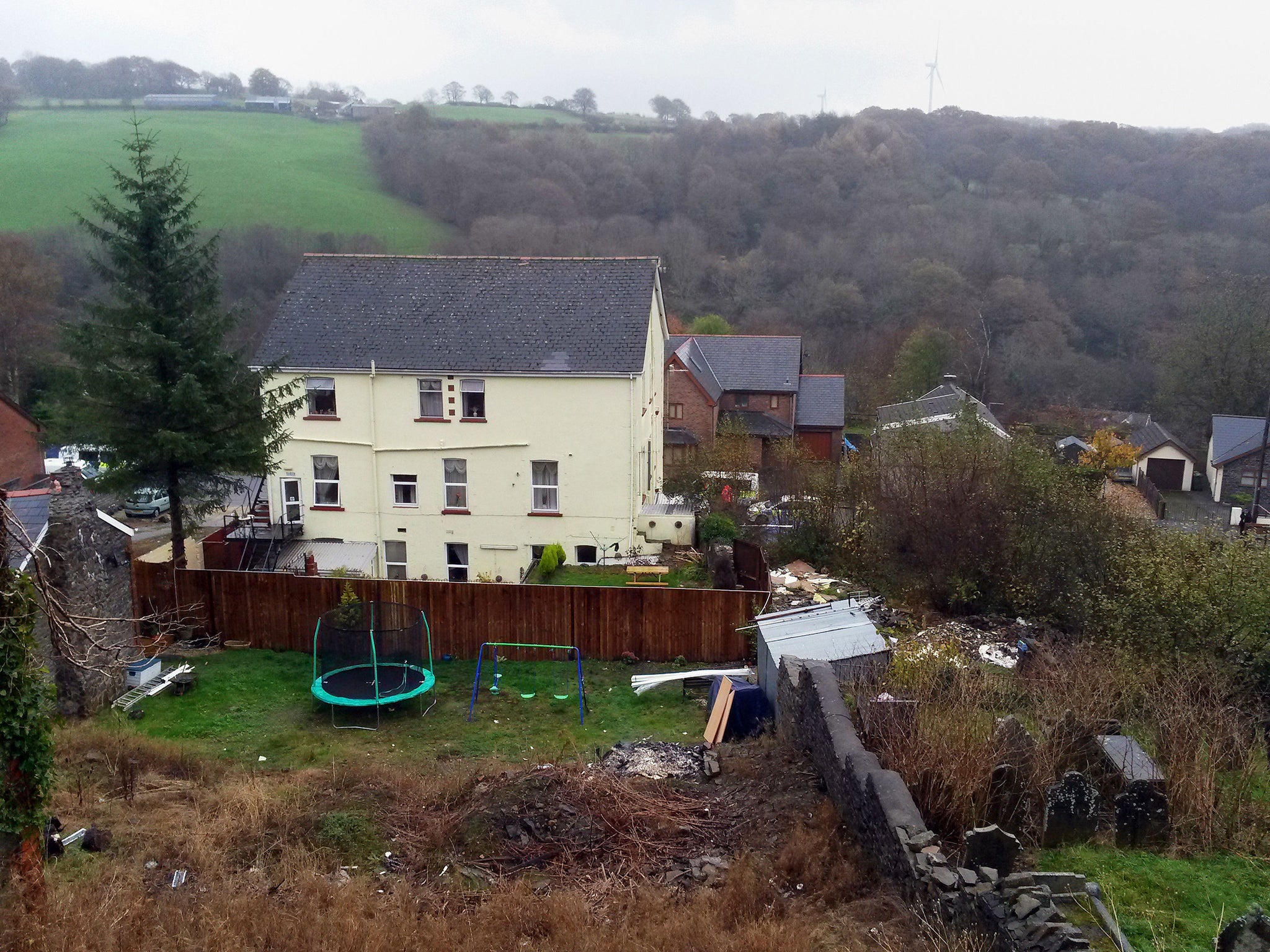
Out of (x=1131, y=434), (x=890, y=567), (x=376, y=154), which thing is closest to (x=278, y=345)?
(x=890, y=567)

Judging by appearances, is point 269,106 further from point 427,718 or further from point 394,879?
point 394,879

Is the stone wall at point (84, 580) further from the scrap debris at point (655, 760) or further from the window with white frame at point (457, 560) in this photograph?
the window with white frame at point (457, 560)

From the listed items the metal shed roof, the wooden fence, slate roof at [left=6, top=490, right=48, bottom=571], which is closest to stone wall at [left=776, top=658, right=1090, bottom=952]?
the metal shed roof

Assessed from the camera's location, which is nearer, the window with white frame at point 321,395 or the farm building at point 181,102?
the window with white frame at point 321,395

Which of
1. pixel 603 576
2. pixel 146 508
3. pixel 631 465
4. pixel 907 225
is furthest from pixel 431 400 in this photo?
pixel 907 225

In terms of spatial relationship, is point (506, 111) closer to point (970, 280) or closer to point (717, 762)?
point (970, 280)

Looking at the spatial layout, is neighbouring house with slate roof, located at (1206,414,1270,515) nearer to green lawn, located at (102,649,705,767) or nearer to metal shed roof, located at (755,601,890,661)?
metal shed roof, located at (755,601,890,661)

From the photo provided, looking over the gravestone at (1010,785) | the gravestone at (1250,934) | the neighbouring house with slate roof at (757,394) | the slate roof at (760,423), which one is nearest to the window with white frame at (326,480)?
the gravestone at (1010,785)
